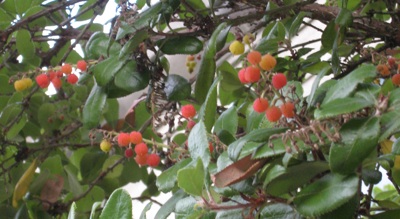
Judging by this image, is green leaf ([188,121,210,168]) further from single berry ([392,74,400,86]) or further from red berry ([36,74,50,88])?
red berry ([36,74,50,88])

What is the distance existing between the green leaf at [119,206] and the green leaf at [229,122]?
0.53 ft

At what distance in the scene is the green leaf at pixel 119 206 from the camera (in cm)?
52

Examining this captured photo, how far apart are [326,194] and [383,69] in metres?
0.14

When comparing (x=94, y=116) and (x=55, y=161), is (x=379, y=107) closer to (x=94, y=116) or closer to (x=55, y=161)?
(x=94, y=116)

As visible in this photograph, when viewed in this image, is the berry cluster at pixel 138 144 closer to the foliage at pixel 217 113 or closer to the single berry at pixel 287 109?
the foliage at pixel 217 113

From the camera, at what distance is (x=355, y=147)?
0.46 meters

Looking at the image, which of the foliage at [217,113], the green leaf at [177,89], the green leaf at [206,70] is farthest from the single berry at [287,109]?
the green leaf at [177,89]

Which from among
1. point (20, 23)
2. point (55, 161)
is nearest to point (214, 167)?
point (20, 23)

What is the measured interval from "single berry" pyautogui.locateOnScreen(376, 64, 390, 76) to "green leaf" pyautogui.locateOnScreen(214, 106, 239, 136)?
0.16 m

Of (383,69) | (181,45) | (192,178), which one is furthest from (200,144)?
(181,45)

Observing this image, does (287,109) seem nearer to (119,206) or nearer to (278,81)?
(278,81)

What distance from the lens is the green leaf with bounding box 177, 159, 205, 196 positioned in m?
0.50

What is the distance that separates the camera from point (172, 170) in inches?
25.3

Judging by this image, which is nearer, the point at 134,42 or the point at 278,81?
the point at 278,81
